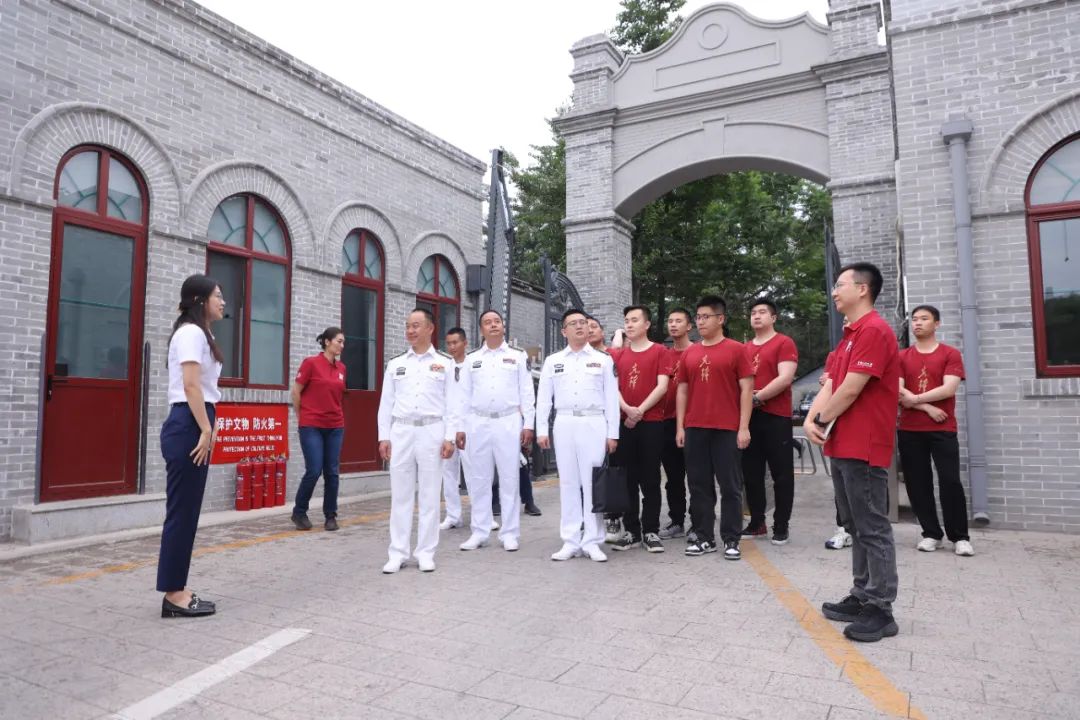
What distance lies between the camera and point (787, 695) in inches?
113

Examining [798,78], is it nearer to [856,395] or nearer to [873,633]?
[856,395]

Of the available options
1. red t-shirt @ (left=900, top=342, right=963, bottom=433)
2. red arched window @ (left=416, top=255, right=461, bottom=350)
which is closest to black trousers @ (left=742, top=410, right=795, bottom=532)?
red t-shirt @ (left=900, top=342, right=963, bottom=433)

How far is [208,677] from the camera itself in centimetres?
315

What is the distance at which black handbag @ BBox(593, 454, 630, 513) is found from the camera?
17.2 feet

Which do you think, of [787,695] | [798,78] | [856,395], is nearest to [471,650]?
[787,695]

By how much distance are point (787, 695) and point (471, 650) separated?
142 cm

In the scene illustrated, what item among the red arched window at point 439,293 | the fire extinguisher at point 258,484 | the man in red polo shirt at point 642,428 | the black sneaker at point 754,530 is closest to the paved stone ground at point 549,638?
the man in red polo shirt at point 642,428

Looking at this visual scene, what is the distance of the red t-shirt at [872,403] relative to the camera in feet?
12.3

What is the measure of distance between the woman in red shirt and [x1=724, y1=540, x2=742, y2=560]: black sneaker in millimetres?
3719

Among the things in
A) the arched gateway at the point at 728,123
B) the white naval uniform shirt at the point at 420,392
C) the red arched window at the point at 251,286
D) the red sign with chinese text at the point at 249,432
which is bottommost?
the red sign with chinese text at the point at 249,432

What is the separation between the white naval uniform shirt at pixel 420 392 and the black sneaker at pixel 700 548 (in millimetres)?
2017

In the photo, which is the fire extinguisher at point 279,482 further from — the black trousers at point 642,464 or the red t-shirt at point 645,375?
the red t-shirt at point 645,375

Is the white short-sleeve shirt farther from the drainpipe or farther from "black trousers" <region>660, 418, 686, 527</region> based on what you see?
the drainpipe

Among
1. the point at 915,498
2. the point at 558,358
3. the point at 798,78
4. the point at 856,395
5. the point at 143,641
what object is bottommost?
the point at 143,641
